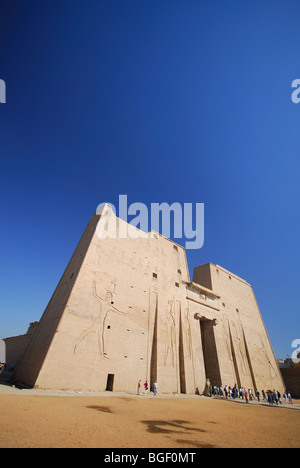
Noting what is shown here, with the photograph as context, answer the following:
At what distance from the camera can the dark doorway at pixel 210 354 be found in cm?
1952

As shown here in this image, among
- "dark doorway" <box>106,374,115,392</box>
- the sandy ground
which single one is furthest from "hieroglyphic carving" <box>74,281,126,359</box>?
the sandy ground

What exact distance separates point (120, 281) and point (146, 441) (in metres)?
11.8

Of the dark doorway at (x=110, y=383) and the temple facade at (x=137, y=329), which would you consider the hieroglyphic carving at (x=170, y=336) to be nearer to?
the temple facade at (x=137, y=329)

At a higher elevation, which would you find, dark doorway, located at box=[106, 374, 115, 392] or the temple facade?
the temple facade

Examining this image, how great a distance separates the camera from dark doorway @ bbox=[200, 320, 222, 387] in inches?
769

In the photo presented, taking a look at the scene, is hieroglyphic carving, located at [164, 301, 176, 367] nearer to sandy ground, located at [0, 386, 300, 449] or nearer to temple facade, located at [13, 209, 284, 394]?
temple facade, located at [13, 209, 284, 394]

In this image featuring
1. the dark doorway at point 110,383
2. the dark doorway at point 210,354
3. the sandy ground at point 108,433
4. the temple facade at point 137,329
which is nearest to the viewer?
the sandy ground at point 108,433

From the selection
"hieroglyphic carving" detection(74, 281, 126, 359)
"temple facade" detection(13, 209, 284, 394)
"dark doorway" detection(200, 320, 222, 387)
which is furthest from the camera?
"dark doorway" detection(200, 320, 222, 387)

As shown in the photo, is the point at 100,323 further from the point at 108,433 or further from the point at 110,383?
the point at 108,433

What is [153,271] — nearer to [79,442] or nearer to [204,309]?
[204,309]

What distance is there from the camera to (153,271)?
742 inches

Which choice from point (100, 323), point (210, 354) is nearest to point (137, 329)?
point (100, 323)

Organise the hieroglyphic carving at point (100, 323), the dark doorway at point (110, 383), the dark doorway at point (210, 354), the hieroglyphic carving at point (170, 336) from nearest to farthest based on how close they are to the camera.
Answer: the hieroglyphic carving at point (100, 323) → the dark doorway at point (110, 383) → the hieroglyphic carving at point (170, 336) → the dark doorway at point (210, 354)

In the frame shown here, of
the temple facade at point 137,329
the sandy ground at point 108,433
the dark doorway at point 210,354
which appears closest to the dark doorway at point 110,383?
the temple facade at point 137,329
